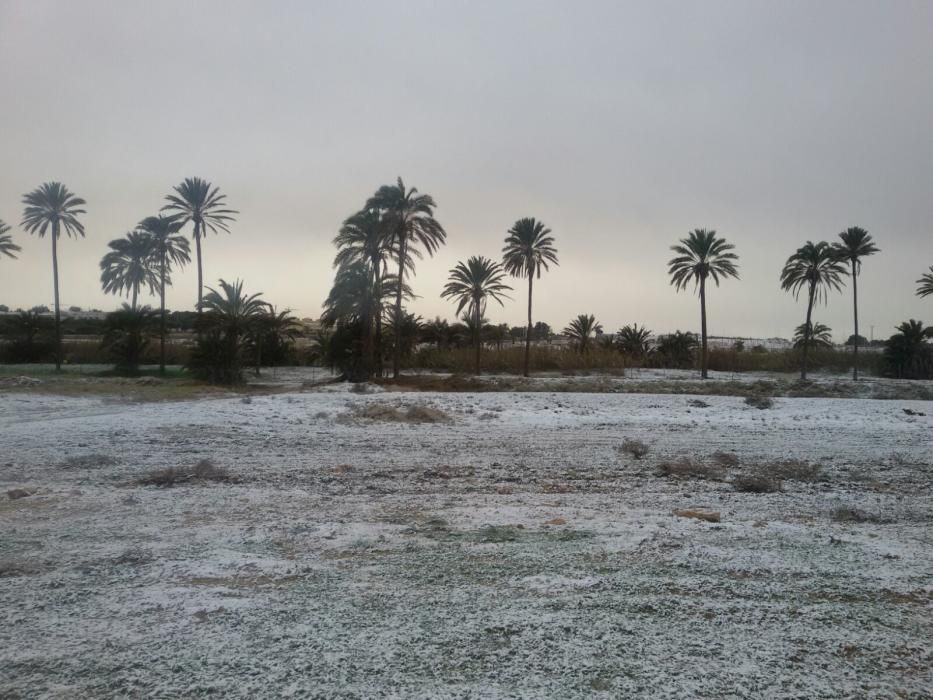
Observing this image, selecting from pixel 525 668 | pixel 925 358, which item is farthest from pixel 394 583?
pixel 925 358

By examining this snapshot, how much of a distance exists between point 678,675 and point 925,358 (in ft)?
184

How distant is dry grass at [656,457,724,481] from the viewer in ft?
25.0

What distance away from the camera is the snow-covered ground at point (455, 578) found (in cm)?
298

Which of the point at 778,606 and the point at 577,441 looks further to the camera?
the point at 577,441

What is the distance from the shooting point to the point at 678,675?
9.76 feet

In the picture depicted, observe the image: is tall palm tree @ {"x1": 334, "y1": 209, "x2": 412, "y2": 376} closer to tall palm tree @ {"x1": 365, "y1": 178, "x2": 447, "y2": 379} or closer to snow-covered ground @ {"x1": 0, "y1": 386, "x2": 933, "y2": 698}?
tall palm tree @ {"x1": 365, "y1": 178, "x2": 447, "y2": 379}

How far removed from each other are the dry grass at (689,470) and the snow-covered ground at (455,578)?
290 mm

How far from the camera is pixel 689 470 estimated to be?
7.93 meters

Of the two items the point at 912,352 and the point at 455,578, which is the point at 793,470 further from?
the point at 912,352

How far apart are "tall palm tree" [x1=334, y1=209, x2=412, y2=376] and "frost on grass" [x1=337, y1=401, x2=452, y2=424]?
21.6 metres

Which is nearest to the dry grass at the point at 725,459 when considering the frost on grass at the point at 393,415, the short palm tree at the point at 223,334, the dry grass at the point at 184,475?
the frost on grass at the point at 393,415

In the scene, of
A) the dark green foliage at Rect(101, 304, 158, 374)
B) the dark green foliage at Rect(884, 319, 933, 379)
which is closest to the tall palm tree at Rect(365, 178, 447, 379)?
the dark green foliage at Rect(101, 304, 158, 374)

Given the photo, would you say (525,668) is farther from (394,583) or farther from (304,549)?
(304,549)

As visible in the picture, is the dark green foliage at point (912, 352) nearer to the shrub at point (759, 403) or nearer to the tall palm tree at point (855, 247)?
the tall palm tree at point (855, 247)
